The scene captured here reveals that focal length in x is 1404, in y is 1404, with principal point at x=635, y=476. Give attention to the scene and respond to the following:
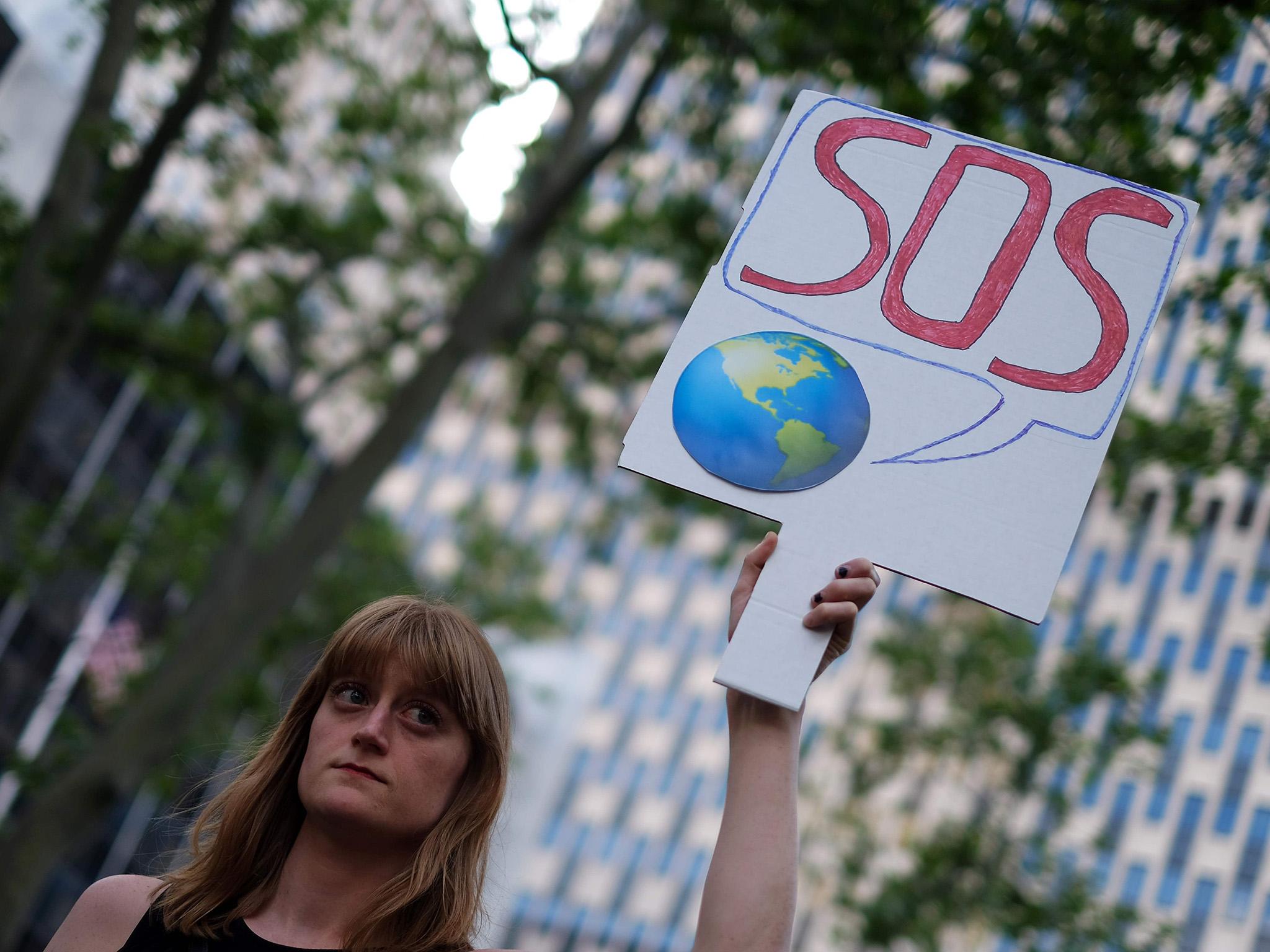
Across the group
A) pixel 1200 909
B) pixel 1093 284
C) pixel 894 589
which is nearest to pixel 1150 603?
pixel 894 589

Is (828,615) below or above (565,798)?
above

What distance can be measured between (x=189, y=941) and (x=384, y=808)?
35cm

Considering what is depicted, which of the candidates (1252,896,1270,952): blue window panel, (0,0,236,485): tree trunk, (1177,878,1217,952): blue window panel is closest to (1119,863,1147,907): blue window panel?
(1177,878,1217,952): blue window panel

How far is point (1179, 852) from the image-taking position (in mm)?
53844

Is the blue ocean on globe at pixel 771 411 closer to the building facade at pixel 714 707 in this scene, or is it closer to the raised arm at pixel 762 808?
the raised arm at pixel 762 808

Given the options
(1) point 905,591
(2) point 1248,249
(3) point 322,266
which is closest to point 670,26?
(2) point 1248,249

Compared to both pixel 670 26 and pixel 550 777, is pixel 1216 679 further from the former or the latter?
pixel 670 26

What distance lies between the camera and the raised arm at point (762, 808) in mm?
1772

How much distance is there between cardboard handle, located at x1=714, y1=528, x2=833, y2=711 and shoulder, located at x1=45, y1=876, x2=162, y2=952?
0.97 meters

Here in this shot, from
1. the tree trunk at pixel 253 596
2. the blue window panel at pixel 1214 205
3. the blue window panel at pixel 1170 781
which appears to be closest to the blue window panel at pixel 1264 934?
the blue window panel at pixel 1170 781

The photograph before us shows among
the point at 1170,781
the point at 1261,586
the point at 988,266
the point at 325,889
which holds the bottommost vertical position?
the point at 325,889

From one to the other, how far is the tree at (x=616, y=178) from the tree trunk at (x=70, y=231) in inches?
27.6

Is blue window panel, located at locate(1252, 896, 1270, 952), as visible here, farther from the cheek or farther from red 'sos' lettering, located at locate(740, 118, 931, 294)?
the cheek

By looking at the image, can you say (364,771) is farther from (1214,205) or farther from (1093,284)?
(1214,205)
